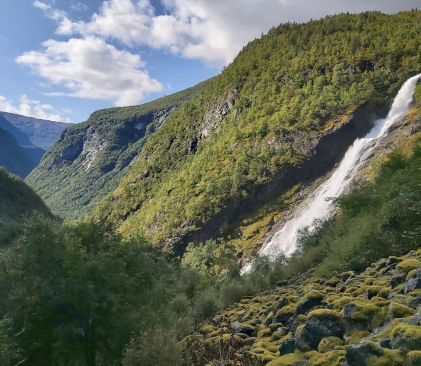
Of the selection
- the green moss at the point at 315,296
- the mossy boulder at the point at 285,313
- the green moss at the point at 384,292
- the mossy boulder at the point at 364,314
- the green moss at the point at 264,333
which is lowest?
the green moss at the point at 264,333

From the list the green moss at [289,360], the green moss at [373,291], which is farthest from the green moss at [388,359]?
the green moss at [373,291]

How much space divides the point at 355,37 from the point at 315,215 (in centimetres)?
7945

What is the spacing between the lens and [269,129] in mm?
105062

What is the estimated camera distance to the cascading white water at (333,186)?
6406 centimetres

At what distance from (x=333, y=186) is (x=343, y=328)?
58323mm

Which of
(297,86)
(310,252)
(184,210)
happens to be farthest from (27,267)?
(297,86)

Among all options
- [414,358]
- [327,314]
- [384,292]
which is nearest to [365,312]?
[327,314]

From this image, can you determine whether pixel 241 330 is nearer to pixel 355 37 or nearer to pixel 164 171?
pixel 355 37

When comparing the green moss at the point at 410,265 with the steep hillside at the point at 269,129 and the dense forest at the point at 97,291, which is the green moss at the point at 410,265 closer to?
the dense forest at the point at 97,291

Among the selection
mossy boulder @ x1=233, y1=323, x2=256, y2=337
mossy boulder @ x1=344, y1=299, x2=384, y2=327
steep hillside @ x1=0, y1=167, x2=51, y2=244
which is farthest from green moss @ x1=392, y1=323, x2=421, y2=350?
steep hillside @ x1=0, y1=167, x2=51, y2=244

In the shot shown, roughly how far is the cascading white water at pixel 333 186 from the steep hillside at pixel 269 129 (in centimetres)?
379

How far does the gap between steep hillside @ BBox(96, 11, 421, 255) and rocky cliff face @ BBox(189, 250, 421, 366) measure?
52.1m

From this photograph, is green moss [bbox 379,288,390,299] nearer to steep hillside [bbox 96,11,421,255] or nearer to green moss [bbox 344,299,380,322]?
green moss [bbox 344,299,380,322]

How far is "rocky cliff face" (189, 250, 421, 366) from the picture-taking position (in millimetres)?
9742
